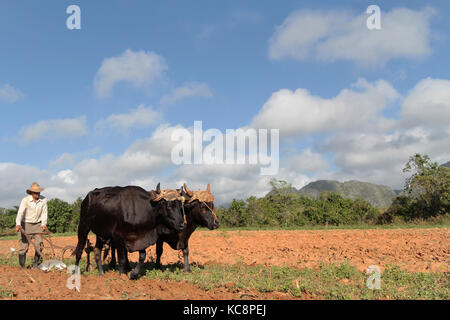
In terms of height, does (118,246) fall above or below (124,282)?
above

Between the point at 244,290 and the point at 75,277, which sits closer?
the point at 244,290

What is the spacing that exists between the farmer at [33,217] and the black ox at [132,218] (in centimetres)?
167

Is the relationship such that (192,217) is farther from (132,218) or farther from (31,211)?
(31,211)

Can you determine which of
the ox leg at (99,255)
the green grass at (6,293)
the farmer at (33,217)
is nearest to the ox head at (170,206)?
the ox leg at (99,255)

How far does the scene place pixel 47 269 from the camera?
8484 mm

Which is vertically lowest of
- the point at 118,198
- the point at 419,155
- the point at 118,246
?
the point at 118,246

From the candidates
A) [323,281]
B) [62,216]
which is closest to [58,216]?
[62,216]

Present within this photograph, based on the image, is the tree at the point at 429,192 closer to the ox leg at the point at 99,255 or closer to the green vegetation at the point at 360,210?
the green vegetation at the point at 360,210

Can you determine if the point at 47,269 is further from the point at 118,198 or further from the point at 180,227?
the point at 180,227

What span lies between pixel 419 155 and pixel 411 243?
72.0 feet

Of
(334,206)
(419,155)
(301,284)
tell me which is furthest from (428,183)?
(301,284)

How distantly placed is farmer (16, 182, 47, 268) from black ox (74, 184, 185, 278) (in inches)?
65.8

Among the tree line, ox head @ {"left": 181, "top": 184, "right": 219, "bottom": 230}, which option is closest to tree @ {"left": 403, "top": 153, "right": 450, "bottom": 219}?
the tree line
